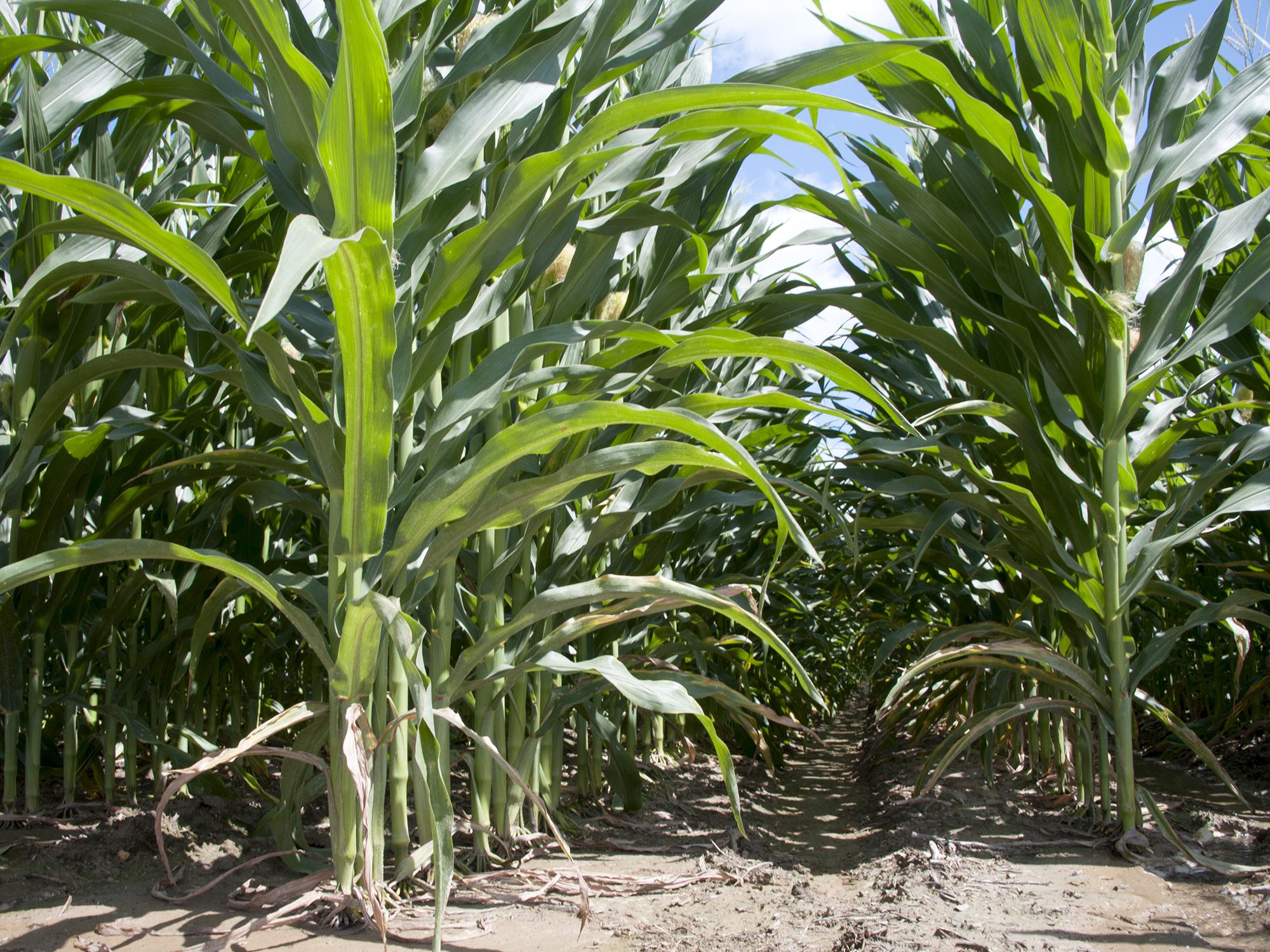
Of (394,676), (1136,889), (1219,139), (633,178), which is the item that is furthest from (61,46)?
(1136,889)

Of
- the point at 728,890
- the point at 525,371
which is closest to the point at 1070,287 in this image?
the point at 525,371

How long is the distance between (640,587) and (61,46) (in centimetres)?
110

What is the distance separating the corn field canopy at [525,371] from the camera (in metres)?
1.05

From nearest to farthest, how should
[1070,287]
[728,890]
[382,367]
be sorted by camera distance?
1. [382,367]
2. [728,890]
3. [1070,287]

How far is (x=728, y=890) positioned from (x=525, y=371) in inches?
38.9

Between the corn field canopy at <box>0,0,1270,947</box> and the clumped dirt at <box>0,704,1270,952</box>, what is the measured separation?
115 millimetres

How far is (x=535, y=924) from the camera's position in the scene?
4.04 feet

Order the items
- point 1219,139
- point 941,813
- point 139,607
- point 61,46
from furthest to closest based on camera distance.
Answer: point 941,813, point 139,607, point 1219,139, point 61,46

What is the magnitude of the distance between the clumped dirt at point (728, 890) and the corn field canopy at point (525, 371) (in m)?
0.12

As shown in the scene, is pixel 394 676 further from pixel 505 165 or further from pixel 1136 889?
Answer: pixel 1136 889

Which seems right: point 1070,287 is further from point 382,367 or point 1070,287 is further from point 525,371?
point 382,367

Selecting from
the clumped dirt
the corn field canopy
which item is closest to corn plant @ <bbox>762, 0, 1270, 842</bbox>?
the corn field canopy

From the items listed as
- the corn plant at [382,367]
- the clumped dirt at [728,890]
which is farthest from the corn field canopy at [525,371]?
the clumped dirt at [728,890]

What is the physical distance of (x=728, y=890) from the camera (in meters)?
1.51
